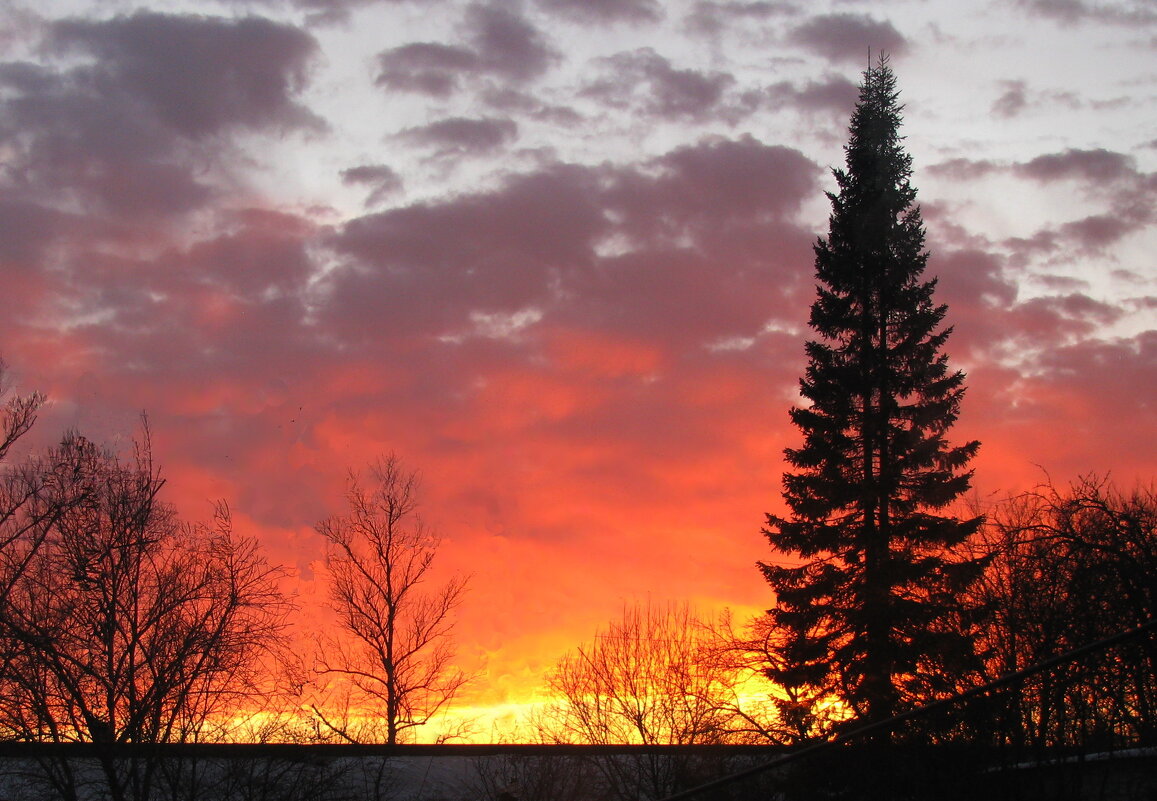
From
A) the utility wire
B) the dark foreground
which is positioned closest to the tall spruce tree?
the dark foreground

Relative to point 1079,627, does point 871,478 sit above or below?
above

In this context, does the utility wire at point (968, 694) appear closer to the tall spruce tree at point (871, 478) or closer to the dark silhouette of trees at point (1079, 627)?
the dark silhouette of trees at point (1079, 627)

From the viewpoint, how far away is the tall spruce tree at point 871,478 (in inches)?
990

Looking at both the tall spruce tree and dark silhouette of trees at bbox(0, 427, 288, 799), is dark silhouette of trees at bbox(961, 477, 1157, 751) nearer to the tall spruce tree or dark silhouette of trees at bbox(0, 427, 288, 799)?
the tall spruce tree

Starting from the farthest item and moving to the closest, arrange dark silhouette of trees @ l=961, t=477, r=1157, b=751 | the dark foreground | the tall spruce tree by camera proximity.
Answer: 1. the tall spruce tree
2. the dark foreground
3. dark silhouette of trees @ l=961, t=477, r=1157, b=751

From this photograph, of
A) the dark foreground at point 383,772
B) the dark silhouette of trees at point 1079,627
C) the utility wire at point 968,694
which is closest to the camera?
the utility wire at point 968,694

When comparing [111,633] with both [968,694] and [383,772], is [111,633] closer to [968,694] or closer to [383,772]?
[383,772]

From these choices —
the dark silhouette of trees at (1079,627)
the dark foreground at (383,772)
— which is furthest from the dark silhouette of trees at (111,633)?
the dark silhouette of trees at (1079,627)

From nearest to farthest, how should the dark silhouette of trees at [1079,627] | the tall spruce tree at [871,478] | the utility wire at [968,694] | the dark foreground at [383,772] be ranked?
the utility wire at [968,694]
the dark silhouette of trees at [1079,627]
the dark foreground at [383,772]
the tall spruce tree at [871,478]

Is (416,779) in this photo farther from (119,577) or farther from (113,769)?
(119,577)

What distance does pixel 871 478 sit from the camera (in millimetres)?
27125

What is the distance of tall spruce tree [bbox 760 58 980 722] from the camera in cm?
2514

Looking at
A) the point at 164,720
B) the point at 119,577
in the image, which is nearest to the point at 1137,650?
the point at 164,720

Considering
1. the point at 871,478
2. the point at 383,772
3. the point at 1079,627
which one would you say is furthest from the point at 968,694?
the point at 871,478
